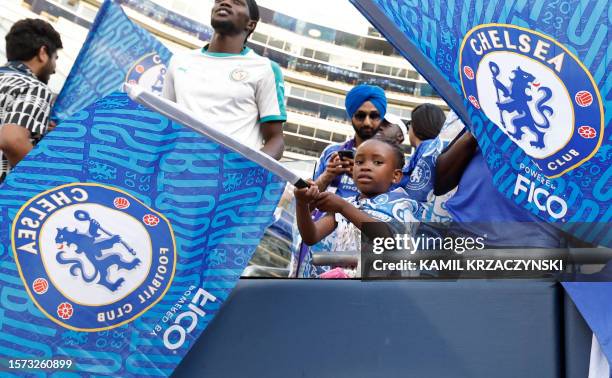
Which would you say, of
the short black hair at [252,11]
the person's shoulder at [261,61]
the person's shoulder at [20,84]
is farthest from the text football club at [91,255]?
the short black hair at [252,11]

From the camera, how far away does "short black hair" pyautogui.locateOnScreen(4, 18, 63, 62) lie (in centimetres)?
286

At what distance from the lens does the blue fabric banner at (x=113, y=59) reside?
11.6 ft

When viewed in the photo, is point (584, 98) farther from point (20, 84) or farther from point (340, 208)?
point (20, 84)

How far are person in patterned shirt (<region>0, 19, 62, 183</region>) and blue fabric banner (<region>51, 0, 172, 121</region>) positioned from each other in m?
0.51

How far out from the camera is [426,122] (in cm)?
337

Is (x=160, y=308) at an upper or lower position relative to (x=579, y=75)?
lower

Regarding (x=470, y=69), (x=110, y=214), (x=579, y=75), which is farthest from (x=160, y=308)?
(x=579, y=75)

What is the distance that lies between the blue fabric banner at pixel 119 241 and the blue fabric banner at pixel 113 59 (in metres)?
1.83

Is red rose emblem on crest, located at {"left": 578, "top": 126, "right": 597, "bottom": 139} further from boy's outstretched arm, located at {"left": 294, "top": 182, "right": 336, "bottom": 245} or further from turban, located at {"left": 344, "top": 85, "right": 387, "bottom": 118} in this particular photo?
turban, located at {"left": 344, "top": 85, "right": 387, "bottom": 118}

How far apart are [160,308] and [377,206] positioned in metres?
0.94

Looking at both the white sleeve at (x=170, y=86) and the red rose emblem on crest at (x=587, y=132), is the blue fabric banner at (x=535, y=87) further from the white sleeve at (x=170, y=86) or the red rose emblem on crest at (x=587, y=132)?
the white sleeve at (x=170, y=86)

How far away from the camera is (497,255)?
5.65 feet

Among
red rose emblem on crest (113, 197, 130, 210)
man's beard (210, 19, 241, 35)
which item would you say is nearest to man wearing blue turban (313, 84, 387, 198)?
man's beard (210, 19, 241, 35)

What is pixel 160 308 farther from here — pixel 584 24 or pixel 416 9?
pixel 584 24
